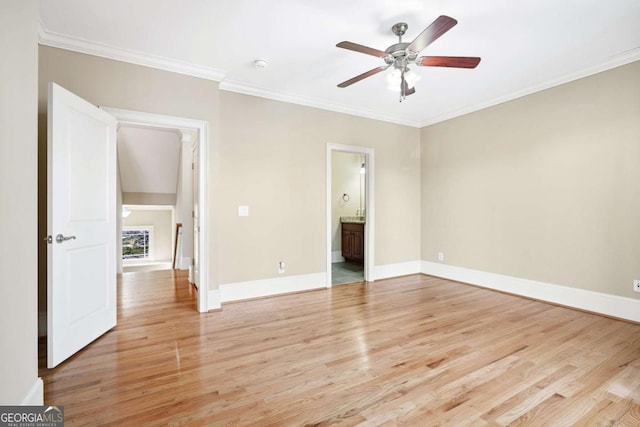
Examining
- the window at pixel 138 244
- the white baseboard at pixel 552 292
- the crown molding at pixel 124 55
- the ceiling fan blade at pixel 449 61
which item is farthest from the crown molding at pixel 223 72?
the window at pixel 138 244

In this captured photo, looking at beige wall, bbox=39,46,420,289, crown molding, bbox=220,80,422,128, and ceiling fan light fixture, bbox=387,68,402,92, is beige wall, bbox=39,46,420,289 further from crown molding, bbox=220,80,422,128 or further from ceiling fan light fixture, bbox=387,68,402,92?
ceiling fan light fixture, bbox=387,68,402,92

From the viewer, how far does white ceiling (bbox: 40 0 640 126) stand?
7.73 feet

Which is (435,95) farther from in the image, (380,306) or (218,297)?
(218,297)

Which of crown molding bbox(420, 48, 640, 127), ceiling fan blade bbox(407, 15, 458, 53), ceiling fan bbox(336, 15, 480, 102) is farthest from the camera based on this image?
crown molding bbox(420, 48, 640, 127)

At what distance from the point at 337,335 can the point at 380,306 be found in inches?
40.9

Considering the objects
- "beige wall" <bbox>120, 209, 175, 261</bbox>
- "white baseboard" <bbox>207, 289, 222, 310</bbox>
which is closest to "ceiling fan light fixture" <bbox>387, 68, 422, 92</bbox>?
"white baseboard" <bbox>207, 289, 222, 310</bbox>

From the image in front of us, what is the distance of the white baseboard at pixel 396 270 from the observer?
4.99 m

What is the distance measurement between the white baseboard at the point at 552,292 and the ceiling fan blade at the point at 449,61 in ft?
9.88

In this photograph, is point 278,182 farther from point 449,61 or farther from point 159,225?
point 159,225

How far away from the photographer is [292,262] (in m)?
Result: 4.21

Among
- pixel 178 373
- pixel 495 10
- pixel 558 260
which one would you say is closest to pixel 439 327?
pixel 558 260

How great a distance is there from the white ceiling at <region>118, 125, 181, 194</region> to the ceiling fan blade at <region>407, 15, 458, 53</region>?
5.05 m

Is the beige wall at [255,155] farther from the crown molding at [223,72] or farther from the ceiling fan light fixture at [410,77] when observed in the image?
the ceiling fan light fixture at [410,77]

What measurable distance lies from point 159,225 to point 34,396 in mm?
10331
